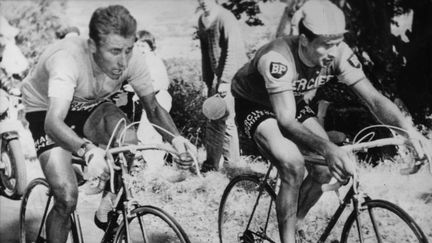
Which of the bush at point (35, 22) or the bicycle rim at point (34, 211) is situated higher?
the bush at point (35, 22)

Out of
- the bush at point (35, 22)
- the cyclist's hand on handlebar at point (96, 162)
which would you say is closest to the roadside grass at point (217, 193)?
the cyclist's hand on handlebar at point (96, 162)

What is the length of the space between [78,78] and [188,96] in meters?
0.71

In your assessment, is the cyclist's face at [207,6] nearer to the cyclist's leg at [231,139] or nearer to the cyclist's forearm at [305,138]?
the cyclist's leg at [231,139]

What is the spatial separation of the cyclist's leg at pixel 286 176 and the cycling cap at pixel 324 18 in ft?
1.81

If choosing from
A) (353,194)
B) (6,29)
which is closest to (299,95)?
(353,194)

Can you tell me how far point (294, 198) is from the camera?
9.87ft

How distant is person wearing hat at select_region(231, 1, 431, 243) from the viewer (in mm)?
2947

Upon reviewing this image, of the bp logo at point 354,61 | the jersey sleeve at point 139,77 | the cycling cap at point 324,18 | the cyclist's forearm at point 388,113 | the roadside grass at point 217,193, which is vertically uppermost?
the cycling cap at point 324,18

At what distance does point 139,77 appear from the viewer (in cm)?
328

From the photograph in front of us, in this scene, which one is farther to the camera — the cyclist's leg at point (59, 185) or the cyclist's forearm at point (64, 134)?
the cyclist's leg at point (59, 185)

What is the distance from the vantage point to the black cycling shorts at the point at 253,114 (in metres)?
3.10

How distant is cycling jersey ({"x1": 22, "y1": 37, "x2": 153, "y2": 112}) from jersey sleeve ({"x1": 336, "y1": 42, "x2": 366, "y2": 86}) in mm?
1044

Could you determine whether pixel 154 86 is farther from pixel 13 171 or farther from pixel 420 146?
pixel 420 146

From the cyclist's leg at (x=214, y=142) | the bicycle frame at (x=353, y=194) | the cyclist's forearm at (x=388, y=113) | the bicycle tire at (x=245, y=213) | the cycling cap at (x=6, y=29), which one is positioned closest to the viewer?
the bicycle frame at (x=353, y=194)
